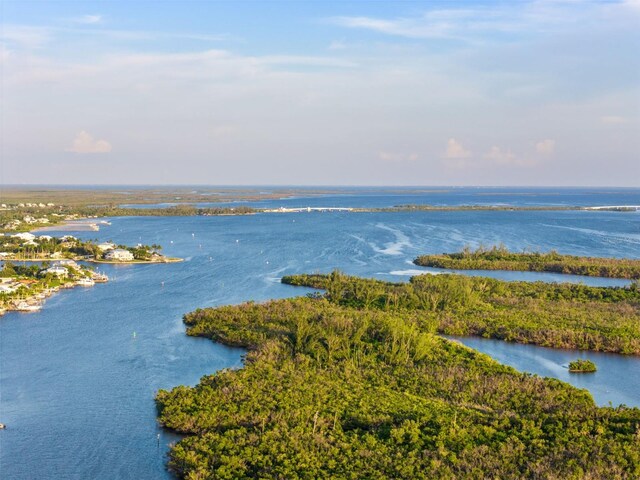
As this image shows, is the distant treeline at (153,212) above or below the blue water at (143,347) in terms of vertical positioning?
above

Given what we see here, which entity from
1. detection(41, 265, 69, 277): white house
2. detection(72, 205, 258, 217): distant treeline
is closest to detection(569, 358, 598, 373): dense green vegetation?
detection(41, 265, 69, 277): white house

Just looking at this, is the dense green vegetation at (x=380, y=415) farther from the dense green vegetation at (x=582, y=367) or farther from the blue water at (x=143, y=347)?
the dense green vegetation at (x=582, y=367)

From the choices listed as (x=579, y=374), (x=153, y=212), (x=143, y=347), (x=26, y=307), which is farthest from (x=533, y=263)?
(x=153, y=212)

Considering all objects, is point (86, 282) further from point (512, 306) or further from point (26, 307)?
point (512, 306)

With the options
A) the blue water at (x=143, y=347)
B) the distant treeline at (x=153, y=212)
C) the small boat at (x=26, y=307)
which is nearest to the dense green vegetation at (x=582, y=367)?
the blue water at (x=143, y=347)

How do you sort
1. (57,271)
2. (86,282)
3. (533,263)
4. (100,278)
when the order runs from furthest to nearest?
(533,263)
(100,278)
(57,271)
(86,282)

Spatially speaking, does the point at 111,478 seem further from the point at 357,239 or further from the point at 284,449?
the point at 357,239

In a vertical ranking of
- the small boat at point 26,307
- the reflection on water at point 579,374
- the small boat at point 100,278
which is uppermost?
the small boat at point 100,278
